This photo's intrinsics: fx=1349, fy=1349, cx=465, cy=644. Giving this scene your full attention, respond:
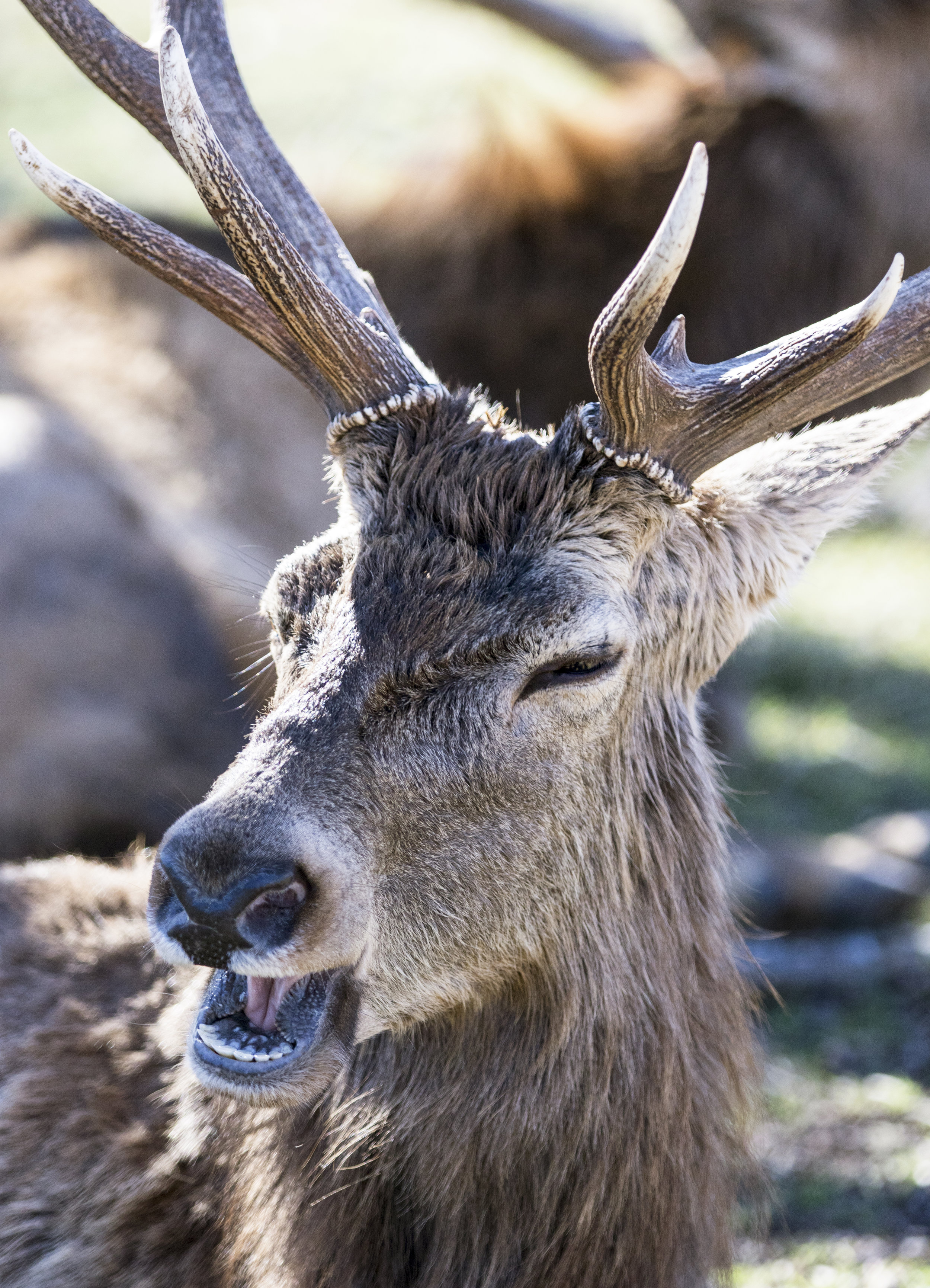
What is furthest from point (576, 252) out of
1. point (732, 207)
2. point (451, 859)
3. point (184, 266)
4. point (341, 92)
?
point (341, 92)

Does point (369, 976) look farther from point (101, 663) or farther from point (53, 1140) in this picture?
point (101, 663)

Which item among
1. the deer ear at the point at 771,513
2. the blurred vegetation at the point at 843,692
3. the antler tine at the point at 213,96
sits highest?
the blurred vegetation at the point at 843,692

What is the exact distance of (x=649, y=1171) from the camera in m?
2.59

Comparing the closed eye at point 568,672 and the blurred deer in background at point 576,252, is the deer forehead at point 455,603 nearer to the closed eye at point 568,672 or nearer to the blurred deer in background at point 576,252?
the closed eye at point 568,672

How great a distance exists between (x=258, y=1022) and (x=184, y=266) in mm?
1512

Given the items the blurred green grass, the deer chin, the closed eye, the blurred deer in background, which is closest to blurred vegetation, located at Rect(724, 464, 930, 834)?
the blurred deer in background

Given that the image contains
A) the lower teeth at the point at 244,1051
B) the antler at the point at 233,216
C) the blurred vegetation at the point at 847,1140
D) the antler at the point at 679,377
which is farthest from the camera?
the blurred vegetation at the point at 847,1140

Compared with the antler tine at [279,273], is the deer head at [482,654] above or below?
below

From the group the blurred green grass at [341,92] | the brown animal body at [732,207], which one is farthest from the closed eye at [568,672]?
the blurred green grass at [341,92]

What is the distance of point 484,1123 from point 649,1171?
355mm

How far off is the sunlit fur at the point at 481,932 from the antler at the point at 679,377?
0.26 feet

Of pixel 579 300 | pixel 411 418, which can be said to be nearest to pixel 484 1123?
pixel 411 418

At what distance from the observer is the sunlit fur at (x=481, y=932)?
228cm

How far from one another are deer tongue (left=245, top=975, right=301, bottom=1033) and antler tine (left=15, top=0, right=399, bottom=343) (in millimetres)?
1401
